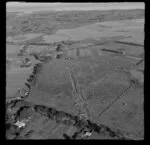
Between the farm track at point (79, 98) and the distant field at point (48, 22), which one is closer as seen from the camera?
the farm track at point (79, 98)

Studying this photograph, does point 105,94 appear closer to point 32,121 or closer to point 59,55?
point 32,121

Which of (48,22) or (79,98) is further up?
(79,98)

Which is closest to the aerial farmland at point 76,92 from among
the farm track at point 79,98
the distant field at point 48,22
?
the farm track at point 79,98

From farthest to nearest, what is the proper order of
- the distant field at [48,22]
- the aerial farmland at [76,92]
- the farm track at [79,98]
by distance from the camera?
the distant field at [48,22] → the farm track at [79,98] → the aerial farmland at [76,92]

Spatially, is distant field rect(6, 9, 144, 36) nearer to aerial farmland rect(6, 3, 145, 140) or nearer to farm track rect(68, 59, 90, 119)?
aerial farmland rect(6, 3, 145, 140)

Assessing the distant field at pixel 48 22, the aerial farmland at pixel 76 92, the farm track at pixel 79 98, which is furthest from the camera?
the distant field at pixel 48 22

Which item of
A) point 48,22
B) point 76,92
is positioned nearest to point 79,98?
point 76,92

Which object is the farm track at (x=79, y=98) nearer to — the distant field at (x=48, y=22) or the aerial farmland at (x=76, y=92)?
the aerial farmland at (x=76, y=92)

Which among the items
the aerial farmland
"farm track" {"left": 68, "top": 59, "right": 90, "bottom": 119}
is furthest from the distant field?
"farm track" {"left": 68, "top": 59, "right": 90, "bottom": 119}

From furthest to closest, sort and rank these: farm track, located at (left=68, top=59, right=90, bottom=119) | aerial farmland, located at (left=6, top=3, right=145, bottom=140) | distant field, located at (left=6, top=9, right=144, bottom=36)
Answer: distant field, located at (left=6, top=9, right=144, bottom=36), farm track, located at (left=68, top=59, right=90, bottom=119), aerial farmland, located at (left=6, top=3, right=145, bottom=140)

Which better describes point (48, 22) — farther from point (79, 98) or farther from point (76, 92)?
point (79, 98)

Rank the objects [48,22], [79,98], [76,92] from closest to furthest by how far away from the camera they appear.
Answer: [79,98], [76,92], [48,22]
